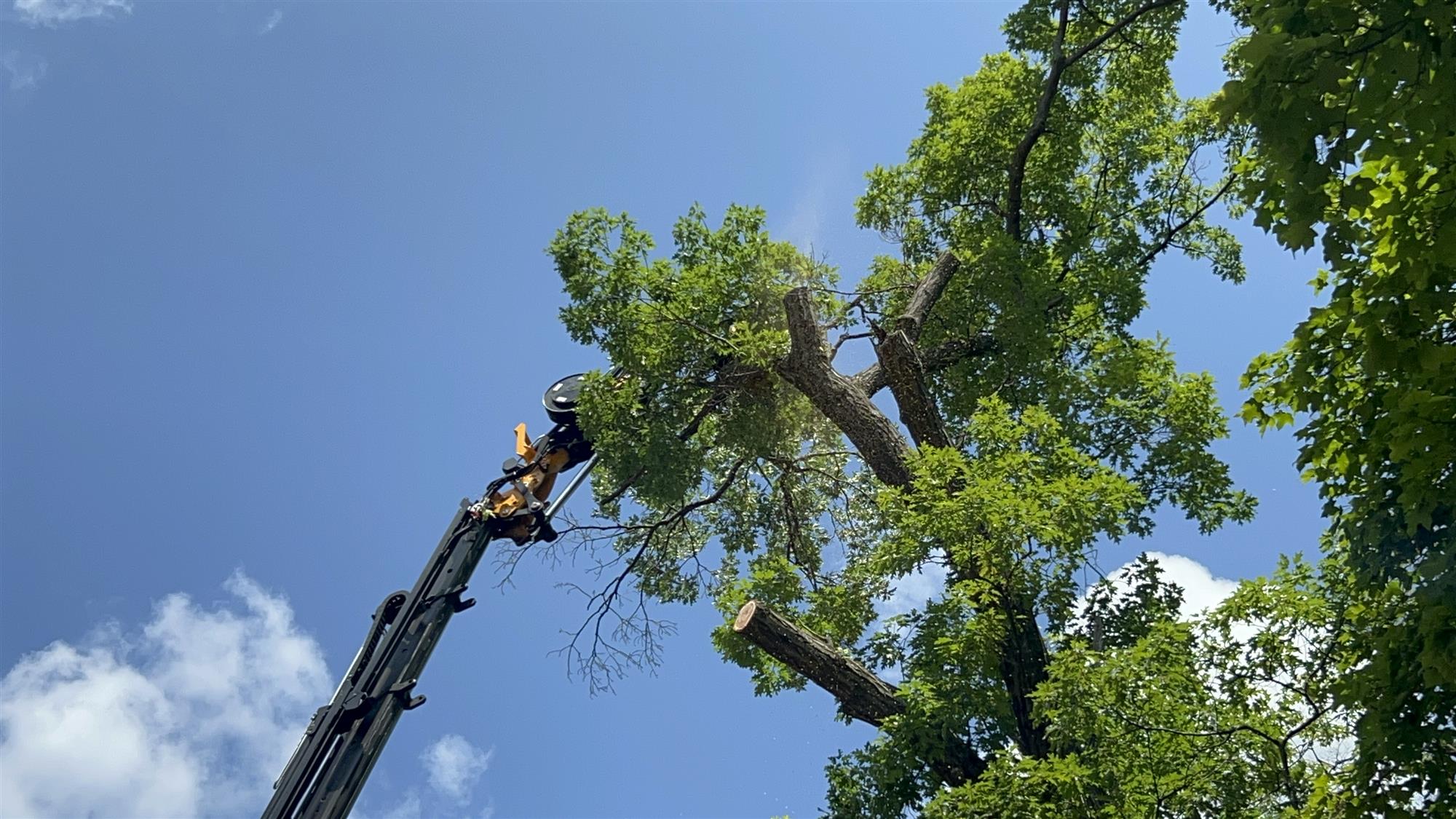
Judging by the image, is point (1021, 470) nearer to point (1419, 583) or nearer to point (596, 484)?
point (1419, 583)

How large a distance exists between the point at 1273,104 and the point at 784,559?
7.01 metres

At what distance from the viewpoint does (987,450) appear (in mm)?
9102

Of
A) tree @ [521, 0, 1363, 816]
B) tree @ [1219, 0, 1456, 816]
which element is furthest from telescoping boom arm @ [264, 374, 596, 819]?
tree @ [1219, 0, 1456, 816]

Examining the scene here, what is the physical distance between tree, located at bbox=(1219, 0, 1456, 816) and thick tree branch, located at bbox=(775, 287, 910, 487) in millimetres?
5043

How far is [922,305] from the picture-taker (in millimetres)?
11859

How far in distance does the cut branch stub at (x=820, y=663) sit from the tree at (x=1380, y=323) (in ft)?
13.6

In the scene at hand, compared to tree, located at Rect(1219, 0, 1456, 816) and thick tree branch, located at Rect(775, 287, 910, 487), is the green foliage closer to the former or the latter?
tree, located at Rect(1219, 0, 1456, 816)

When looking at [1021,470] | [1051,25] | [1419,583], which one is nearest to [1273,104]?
[1419,583]

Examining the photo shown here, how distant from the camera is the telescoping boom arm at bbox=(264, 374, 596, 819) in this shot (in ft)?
31.6

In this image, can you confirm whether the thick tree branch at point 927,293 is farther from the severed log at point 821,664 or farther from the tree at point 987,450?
the severed log at point 821,664

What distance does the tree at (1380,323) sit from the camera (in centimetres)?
393

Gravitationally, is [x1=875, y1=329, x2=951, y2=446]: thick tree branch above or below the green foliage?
above

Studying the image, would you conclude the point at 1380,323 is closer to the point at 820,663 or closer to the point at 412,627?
the point at 820,663

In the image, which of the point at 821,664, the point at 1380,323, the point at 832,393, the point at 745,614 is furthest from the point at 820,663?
the point at 1380,323
